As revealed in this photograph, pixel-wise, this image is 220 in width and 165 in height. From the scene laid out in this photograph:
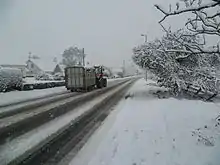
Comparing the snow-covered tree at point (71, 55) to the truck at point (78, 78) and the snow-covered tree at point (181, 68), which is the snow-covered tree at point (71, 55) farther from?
the snow-covered tree at point (181, 68)

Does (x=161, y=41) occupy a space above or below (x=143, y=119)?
above

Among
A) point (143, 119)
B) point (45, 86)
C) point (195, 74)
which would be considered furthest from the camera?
point (45, 86)

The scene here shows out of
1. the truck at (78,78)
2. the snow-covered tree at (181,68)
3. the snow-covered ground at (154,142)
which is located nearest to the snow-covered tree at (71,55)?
the truck at (78,78)

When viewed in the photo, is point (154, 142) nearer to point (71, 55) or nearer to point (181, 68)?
point (181, 68)

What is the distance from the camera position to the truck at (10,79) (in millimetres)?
31141

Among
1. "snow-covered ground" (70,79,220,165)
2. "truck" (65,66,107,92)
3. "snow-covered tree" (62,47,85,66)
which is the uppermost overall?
"snow-covered tree" (62,47,85,66)

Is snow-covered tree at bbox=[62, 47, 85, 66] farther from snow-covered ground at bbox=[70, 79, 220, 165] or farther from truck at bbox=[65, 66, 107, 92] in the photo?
snow-covered ground at bbox=[70, 79, 220, 165]

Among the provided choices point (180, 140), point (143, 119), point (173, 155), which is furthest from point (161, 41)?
point (173, 155)

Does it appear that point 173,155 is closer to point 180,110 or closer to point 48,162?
point 48,162

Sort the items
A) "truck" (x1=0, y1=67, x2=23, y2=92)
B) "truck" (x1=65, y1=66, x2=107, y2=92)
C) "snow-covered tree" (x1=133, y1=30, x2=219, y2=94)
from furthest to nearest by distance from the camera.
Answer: "truck" (x1=65, y1=66, x2=107, y2=92) < "truck" (x1=0, y1=67, x2=23, y2=92) < "snow-covered tree" (x1=133, y1=30, x2=219, y2=94)

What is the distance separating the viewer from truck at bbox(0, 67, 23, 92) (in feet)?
102

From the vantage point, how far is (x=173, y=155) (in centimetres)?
763

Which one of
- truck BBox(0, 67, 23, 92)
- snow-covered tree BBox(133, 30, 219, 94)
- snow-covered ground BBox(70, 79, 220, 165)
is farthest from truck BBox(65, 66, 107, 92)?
snow-covered ground BBox(70, 79, 220, 165)

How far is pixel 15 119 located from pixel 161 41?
15558 millimetres
